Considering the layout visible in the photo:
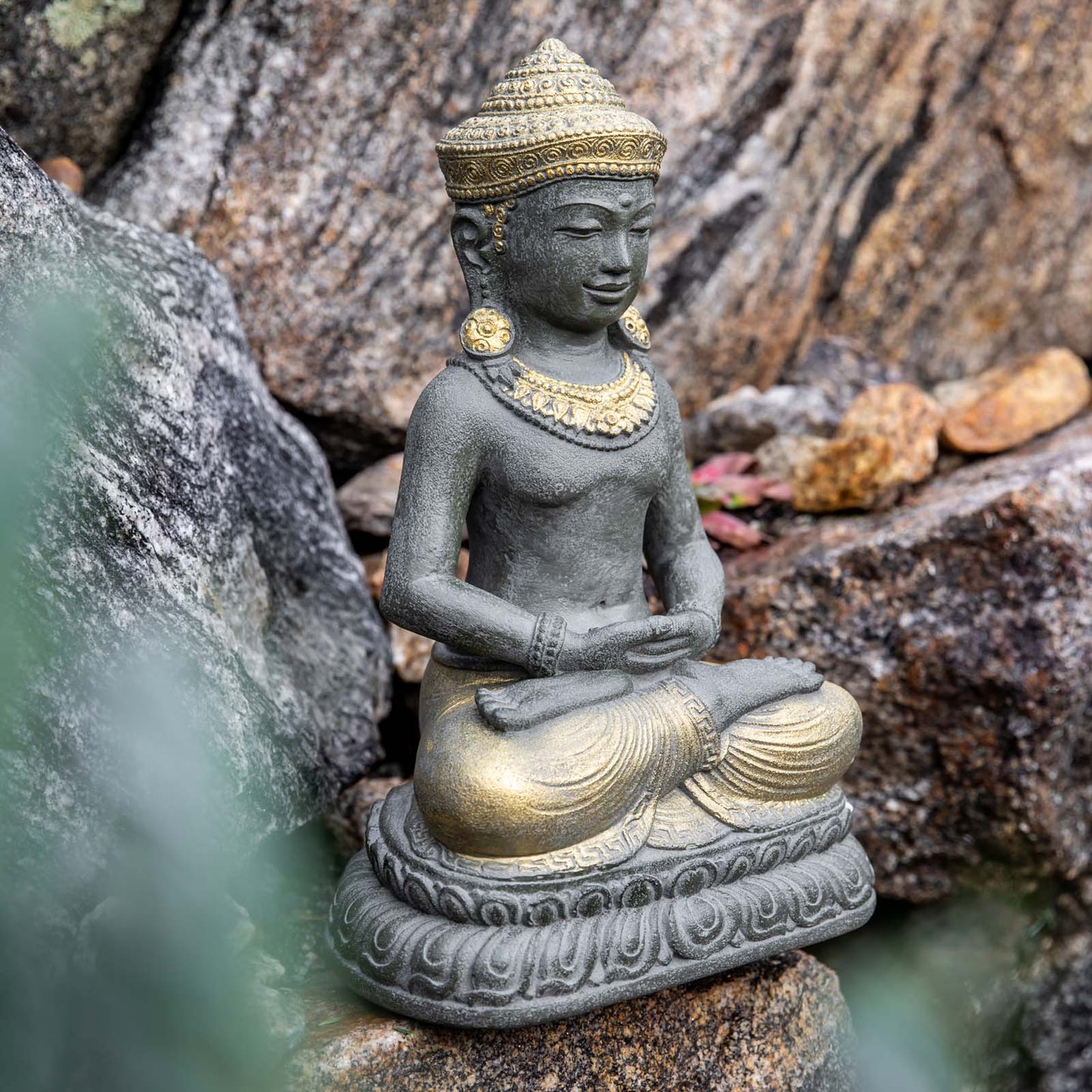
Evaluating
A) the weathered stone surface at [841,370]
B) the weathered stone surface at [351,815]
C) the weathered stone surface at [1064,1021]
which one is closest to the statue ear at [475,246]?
the weathered stone surface at [351,815]

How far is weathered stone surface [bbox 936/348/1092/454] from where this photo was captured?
4.60 m

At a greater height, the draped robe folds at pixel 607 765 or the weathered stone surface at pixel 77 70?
the weathered stone surface at pixel 77 70

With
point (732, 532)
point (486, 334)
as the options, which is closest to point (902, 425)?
point (732, 532)

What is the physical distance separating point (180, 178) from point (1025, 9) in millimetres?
3498

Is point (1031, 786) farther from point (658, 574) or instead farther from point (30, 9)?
point (30, 9)

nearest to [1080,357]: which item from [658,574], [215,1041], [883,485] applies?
[883,485]

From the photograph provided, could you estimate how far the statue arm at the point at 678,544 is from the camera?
306cm

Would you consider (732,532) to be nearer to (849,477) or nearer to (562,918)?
(849,477)

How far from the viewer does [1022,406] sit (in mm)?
4695

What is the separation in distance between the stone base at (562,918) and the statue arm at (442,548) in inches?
17.3

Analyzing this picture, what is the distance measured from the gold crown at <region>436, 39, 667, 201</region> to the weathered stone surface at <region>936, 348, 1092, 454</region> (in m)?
2.26

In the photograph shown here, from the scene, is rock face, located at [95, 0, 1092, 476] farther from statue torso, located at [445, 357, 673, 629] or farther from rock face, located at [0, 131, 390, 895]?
statue torso, located at [445, 357, 673, 629]

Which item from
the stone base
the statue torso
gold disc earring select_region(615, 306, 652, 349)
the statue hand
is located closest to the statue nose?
gold disc earring select_region(615, 306, 652, 349)

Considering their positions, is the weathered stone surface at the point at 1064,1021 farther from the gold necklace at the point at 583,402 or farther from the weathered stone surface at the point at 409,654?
the gold necklace at the point at 583,402
